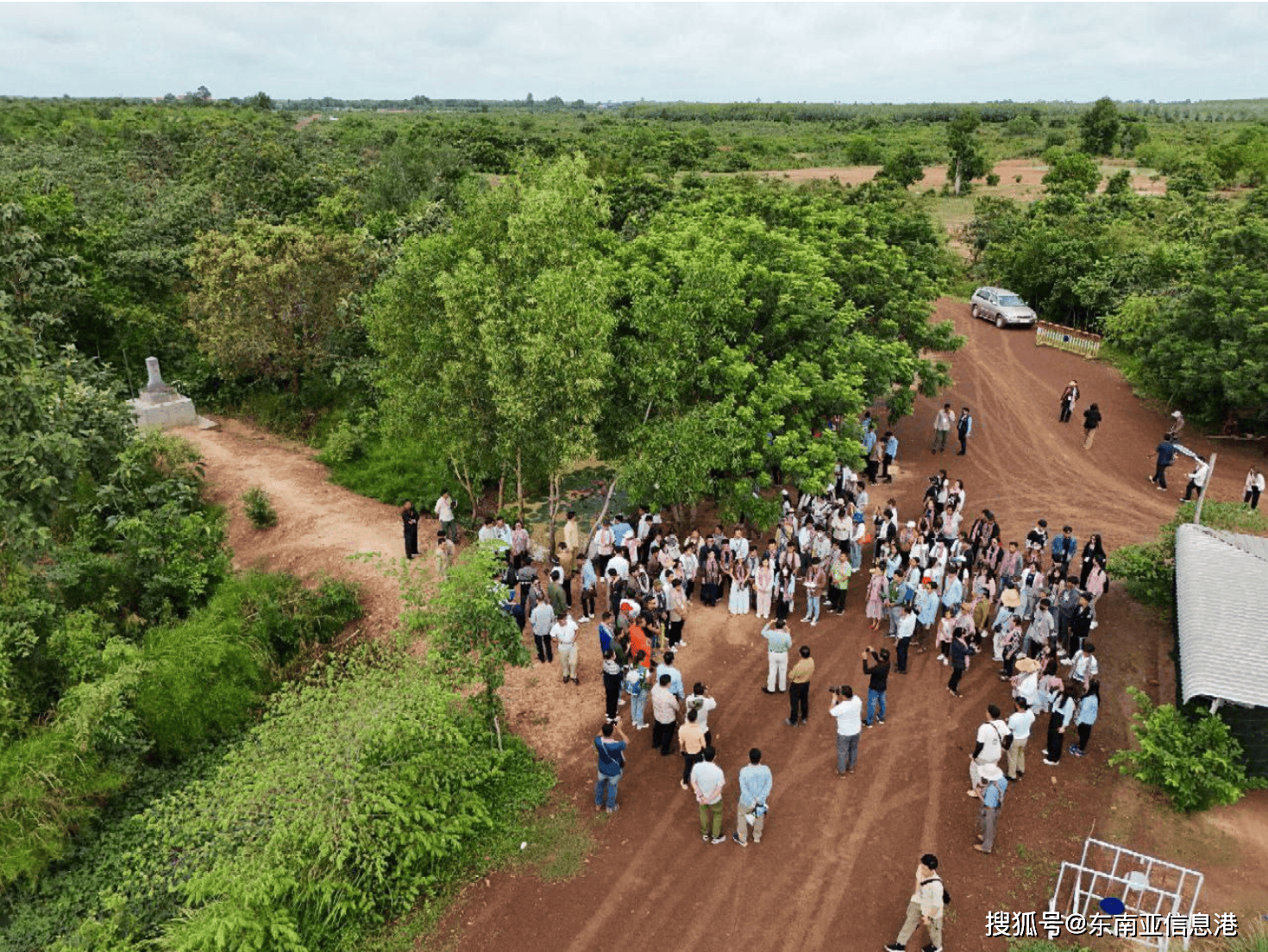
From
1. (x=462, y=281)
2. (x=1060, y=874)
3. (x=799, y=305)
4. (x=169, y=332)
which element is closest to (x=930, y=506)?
(x=799, y=305)

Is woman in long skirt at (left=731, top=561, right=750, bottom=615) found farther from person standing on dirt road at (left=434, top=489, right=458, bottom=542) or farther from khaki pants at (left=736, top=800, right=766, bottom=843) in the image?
person standing on dirt road at (left=434, top=489, right=458, bottom=542)

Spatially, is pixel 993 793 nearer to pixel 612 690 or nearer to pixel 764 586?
pixel 612 690

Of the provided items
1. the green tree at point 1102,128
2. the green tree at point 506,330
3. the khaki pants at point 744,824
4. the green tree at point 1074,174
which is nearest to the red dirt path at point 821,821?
the khaki pants at point 744,824

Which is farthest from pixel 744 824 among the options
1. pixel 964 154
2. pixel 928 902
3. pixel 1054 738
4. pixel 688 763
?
pixel 964 154

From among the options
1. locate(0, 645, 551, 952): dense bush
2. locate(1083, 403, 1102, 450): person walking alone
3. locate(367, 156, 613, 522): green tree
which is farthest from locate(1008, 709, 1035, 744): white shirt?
locate(1083, 403, 1102, 450): person walking alone

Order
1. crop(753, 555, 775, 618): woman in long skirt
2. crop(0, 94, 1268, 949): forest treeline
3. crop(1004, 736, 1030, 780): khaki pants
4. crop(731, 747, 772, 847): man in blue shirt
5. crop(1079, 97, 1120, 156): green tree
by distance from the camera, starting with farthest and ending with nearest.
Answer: crop(1079, 97, 1120, 156): green tree
crop(753, 555, 775, 618): woman in long skirt
crop(1004, 736, 1030, 780): khaki pants
crop(0, 94, 1268, 949): forest treeline
crop(731, 747, 772, 847): man in blue shirt

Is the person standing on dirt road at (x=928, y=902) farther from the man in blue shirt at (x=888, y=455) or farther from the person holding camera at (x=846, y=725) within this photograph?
the man in blue shirt at (x=888, y=455)
